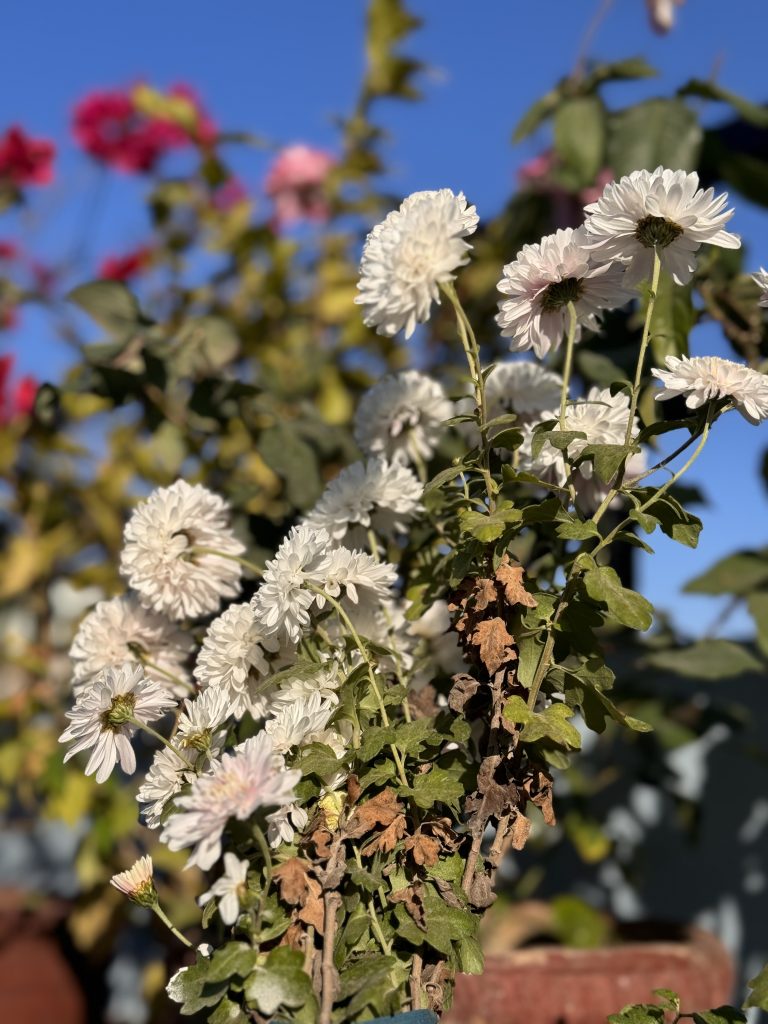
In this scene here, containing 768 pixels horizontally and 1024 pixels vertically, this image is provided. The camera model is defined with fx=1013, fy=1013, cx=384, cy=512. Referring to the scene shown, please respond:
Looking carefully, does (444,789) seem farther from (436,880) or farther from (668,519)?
(668,519)

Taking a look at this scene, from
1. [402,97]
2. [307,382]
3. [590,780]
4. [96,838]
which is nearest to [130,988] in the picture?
[96,838]

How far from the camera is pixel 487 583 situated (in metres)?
0.57

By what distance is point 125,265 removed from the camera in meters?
1.99

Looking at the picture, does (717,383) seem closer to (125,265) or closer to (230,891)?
(230,891)

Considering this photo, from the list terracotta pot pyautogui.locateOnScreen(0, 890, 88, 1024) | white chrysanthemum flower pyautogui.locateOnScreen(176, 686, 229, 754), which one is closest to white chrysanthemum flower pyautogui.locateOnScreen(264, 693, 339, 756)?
white chrysanthemum flower pyautogui.locateOnScreen(176, 686, 229, 754)

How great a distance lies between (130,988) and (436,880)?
1.65 m

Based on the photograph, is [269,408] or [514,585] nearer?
[514,585]

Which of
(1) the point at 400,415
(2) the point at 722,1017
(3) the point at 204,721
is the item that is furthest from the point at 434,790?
(1) the point at 400,415

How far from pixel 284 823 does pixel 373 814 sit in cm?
5

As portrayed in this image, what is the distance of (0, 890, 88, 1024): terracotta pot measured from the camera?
5.09ft

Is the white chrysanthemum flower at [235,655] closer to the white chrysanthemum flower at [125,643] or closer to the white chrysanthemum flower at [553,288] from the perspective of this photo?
Answer: the white chrysanthemum flower at [125,643]

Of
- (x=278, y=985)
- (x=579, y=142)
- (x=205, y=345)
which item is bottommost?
(x=278, y=985)

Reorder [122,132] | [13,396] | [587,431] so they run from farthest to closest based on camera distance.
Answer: [122,132] < [13,396] < [587,431]

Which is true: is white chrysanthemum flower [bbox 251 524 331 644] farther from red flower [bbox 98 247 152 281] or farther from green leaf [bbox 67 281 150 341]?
red flower [bbox 98 247 152 281]
